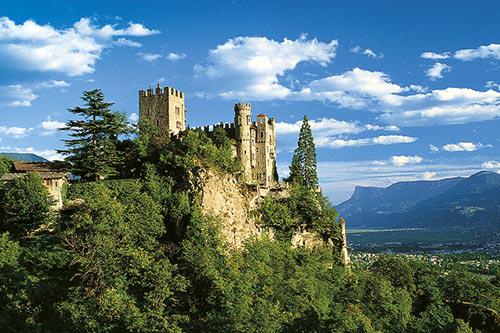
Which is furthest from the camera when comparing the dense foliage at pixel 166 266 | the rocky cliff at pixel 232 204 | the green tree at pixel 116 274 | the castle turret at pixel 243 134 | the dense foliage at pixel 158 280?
the castle turret at pixel 243 134

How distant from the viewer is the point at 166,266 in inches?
1924

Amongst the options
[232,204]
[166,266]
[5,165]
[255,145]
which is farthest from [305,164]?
[5,165]

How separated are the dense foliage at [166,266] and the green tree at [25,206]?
104mm

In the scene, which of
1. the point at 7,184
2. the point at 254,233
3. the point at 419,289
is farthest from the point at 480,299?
the point at 7,184

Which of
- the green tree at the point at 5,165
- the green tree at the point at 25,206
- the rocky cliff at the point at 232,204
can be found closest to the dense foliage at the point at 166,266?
the green tree at the point at 25,206

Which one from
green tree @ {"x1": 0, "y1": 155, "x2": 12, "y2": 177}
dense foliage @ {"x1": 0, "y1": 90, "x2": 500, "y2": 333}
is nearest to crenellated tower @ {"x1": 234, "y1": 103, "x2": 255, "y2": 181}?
dense foliage @ {"x1": 0, "y1": 90, "x2": 500, "y2": 333}

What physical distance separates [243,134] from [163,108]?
40.5 ft

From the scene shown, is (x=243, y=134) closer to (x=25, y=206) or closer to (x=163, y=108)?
(x=163, y=108)

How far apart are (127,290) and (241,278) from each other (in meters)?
11.9

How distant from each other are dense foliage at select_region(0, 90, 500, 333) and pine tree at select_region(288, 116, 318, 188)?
5.85 meters

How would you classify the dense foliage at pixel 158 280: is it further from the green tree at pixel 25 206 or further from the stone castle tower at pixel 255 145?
the stone castle tower at pixel 255 145

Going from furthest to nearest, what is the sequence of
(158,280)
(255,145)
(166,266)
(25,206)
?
(255,145), (25,206), (166,266), (158,280)

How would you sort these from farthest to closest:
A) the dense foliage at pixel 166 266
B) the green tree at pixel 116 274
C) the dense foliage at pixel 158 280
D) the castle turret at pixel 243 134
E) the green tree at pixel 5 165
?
the castle turret at pixel 243 134, the green tree at pixel 5 165, the dense foliage at pixel 166 266, the dense foliage at pixel 158 280, the green tree at pixel 116 274

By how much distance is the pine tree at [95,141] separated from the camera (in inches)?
2370
